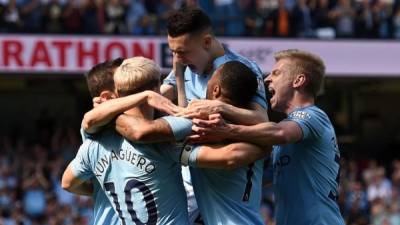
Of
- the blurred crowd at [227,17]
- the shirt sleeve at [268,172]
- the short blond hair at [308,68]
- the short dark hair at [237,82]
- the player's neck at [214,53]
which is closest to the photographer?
the short dark hair at [237,82]

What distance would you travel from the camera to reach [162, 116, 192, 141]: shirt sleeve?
5082 mm

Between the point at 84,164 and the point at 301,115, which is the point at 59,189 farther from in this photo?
the point at 301,115

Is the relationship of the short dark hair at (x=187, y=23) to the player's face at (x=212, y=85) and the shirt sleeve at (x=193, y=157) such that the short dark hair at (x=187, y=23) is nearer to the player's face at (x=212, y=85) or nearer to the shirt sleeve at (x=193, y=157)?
the player's face at (x=212, y=85)

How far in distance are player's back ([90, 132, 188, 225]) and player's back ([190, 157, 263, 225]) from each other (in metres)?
0.13

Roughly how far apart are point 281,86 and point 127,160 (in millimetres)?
1108

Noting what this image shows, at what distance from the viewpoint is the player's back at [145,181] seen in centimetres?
522

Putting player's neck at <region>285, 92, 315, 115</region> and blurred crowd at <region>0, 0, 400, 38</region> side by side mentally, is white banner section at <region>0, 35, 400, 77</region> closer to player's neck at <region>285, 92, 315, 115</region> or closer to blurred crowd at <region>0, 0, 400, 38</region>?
blurred crowd at <region>0, 0, 400, 38</region>

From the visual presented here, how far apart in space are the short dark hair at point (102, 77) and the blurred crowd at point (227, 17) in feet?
39.8

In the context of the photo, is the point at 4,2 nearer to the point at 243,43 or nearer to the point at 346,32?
the point at 243,43

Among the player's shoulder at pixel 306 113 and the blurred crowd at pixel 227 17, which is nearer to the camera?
the player's shoulder at pixel 306 113

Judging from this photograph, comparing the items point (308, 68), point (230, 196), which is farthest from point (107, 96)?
point (308, 68)

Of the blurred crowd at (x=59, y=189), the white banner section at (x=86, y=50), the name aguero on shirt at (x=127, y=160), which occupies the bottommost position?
the blurred crowd at (x=59, y=189)

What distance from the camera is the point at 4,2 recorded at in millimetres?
17594

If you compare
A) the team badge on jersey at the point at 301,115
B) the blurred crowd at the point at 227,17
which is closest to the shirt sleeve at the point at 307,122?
the team badge on jersey at the point at 301,115
